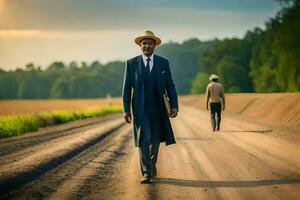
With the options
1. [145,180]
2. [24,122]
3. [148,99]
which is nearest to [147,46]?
[148,99]

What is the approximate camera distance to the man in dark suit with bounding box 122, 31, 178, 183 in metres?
9.55

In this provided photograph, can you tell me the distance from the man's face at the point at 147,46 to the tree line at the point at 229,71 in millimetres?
47533

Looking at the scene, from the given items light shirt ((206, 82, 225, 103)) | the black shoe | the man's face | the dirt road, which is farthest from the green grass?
the black shoe

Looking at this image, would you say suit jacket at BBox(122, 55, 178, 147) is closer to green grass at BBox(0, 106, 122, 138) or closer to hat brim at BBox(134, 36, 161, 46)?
hat brim at BBox(134, 36, 161, 46)

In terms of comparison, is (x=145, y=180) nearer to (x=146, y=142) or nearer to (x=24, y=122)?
(x=146, y=142)

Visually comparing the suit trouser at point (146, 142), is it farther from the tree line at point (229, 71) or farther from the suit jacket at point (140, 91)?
the tree line at point (229, 71)

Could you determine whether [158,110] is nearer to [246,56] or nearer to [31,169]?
[31,169]

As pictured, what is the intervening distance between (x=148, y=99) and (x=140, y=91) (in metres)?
0.19

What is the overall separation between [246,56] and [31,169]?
96.4 m

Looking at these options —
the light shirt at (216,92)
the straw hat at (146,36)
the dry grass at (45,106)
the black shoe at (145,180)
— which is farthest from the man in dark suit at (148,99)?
the dry grass at (45,106)

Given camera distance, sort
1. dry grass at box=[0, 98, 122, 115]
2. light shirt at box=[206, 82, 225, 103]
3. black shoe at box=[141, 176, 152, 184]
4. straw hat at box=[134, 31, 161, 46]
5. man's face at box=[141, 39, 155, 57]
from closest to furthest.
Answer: black shoe at box=[141, 176, 152, 184] → straw hat at box=[134, 31, 161, 46] → man's face at box=[141, 39, 155, 57] → light shirt at box=[206, 82, 225, 103] → dry grass at box=[0, 98, 122, 115]

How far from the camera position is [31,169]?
1052 centimetres

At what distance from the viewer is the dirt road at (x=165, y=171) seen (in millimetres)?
8062

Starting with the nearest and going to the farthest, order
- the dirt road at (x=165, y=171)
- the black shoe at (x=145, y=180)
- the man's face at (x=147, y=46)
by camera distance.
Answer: the dirt road at (x=165, y=171), the black shoe at (x=145, y=180), the man's face at (x=147, y=46)
